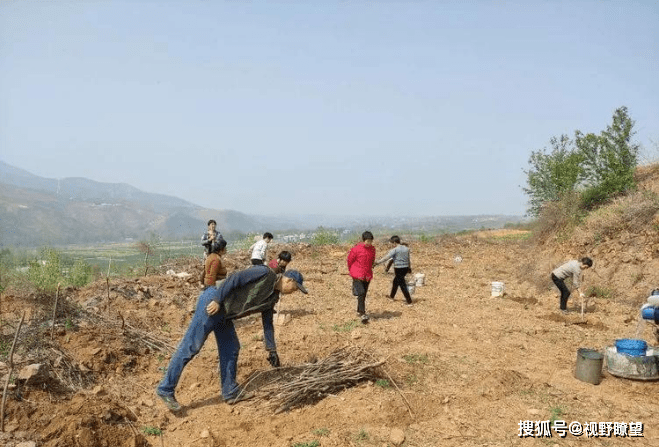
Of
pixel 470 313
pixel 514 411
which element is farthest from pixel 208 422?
pixel 470 313

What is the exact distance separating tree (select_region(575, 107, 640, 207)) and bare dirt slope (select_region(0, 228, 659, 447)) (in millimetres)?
3483

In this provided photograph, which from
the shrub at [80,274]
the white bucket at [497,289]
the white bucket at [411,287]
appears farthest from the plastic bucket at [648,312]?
the shrub at [80,274]

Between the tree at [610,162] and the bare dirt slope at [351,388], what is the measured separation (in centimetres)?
348

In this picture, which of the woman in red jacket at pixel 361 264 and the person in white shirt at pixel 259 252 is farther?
the person in white shirt at pixel 259 252

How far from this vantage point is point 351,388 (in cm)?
559

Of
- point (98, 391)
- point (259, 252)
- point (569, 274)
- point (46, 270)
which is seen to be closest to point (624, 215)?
point (569, 274)

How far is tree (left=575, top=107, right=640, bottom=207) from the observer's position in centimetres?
1415

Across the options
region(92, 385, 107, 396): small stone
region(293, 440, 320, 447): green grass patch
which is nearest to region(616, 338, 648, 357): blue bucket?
region(293, 440, 320, 447): green grass patch

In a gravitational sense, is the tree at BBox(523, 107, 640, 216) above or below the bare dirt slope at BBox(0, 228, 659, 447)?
above

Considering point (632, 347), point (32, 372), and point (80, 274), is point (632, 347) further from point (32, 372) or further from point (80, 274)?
point (80, 274)

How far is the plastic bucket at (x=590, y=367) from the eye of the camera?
19.7 feet

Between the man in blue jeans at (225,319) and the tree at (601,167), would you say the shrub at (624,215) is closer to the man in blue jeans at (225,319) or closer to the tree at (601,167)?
the tree at (601,167)

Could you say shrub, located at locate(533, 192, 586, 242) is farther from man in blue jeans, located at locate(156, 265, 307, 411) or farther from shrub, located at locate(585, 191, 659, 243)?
man in blue jeans, located at locate(156, 265, 307, 411)

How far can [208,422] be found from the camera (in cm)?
489
